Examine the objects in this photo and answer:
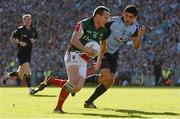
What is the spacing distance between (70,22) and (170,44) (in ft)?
24.8

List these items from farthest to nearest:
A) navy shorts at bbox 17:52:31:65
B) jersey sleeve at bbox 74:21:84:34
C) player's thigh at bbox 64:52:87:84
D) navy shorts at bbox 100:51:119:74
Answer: navy shorts at bbox 17:52:31:65, navy shorts at bbox 100:51:119:74, player's thigh at bbox 64:52:87:84, jersey sleeve at bbox 74:21:84:34

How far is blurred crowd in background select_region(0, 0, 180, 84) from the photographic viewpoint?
38219mm

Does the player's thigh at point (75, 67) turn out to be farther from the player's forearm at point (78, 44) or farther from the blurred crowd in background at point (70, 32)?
the blurred crowd in background at point (70, 32)

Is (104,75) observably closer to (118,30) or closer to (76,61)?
(118,30)

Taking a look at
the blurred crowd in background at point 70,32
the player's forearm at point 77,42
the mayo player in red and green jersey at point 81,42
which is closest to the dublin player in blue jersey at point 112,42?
the mayo player in red and green jersey at point 81,42

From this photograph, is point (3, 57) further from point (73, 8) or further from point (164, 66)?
point (164, 66)

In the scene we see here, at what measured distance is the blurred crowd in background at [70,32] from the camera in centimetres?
3822

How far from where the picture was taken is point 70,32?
136 ft

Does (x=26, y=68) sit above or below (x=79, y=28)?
below

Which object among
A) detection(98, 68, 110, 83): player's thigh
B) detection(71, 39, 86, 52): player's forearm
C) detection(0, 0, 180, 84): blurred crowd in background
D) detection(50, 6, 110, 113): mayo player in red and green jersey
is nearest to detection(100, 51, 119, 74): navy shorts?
detection(98, 68, 110, 83): player's thigh

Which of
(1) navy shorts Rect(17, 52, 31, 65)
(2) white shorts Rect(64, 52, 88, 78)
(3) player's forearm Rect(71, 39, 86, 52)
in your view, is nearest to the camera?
(3) player's forearm Rect(71, 39, 86, 52)

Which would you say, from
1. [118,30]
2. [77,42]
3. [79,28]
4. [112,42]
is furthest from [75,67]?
[112,42]

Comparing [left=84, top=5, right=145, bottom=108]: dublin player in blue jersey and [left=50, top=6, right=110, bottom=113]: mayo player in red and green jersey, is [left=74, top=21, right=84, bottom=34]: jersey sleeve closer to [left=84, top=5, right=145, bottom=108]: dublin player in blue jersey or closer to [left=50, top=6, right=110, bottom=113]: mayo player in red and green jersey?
[left=50, top=6, right=110, bottom=113]: mayo player in red and green jersey

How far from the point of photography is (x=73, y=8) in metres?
43.0
